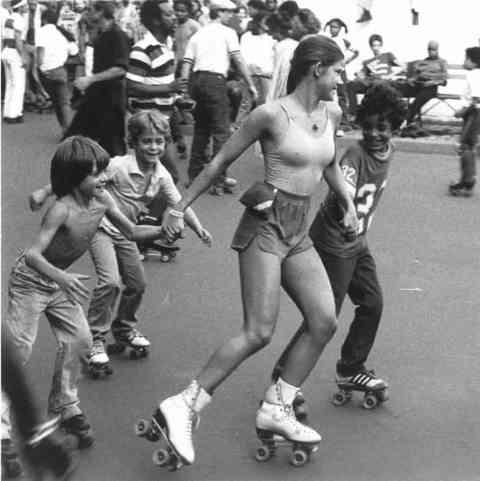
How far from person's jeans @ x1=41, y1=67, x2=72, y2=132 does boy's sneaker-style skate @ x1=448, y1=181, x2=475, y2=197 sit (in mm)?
5401

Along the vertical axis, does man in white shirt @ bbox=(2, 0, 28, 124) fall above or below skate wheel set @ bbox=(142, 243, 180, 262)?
below

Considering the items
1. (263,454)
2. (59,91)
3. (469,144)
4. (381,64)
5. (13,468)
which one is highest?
(13,468)

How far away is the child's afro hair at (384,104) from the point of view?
6160 mm

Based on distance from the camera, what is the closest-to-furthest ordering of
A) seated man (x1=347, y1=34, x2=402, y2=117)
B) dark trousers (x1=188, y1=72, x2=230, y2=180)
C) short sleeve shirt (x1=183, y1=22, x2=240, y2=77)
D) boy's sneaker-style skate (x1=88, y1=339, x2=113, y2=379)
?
boy's sneaker-style skate (x1=88, y1=339, x2=113, y2=379) → dark trousers (x1=188, y1=72, x2=230, y2=180) → short sleeve shirt (x1=183, y1=22, x2=240, y2=77) → seated man (x1=347, y1=34, x2=402, y2=117)

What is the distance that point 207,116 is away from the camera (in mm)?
12219

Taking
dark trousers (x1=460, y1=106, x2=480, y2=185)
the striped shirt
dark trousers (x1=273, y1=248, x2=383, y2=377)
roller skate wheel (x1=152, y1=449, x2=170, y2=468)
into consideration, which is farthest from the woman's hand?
dark trousers (x1=460, y1=106, x2=480, y2=185)

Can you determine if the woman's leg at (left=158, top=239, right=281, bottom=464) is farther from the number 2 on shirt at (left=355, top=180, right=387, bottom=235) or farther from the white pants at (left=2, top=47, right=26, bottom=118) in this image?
the white pants at (left=2, top=47, right=26, bottom=118)

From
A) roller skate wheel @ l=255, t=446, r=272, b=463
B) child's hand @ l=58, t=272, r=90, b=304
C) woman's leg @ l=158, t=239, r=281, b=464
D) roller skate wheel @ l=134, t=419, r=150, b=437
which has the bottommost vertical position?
roller skate wheel @ l=255, t=446, r=272, b=463

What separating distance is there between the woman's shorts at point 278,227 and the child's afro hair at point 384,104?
2.63ft

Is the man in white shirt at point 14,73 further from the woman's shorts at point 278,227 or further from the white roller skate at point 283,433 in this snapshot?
the white roller skate at point 283,433

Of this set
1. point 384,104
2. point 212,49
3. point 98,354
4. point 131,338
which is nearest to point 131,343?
point 131,338

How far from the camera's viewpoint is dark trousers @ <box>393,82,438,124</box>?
16500 millimetres

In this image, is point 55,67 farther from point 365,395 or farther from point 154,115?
point 365,395

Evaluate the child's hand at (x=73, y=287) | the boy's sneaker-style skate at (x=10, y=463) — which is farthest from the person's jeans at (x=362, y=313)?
the boy's sneaker-style skate at (x=10, y=463)
